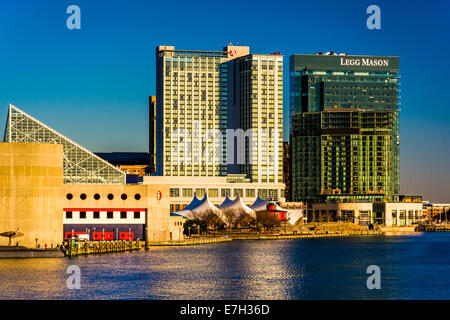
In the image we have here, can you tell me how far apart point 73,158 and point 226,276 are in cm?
7514

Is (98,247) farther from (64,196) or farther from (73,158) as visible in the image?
(73,158)

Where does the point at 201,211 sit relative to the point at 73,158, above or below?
below

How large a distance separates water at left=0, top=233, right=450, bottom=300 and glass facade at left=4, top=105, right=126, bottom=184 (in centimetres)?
3692

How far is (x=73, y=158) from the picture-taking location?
162 meters

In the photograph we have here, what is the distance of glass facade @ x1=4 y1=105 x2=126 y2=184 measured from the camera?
529 feet

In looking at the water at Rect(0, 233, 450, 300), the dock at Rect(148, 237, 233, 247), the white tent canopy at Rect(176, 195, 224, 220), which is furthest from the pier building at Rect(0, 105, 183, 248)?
the white tent canopy at Rect(176, 195, 224, 220)

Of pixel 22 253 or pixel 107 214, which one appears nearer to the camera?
pixel 22 253

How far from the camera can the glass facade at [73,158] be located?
161 meters

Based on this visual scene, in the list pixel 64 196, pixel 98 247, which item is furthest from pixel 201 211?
pixel 98 247

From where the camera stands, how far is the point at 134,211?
126250 mm

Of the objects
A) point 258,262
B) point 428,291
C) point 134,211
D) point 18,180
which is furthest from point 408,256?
point 18,180

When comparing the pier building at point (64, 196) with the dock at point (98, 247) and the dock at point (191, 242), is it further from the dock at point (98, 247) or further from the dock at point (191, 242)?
the dock at point (98, 247)

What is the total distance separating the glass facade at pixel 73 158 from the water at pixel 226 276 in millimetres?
36922
